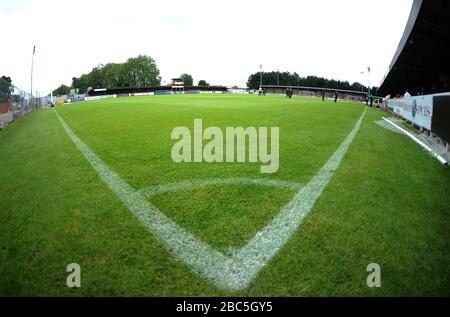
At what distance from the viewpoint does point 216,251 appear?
2.71 m

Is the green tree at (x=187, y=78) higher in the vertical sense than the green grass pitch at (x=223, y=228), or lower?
higher

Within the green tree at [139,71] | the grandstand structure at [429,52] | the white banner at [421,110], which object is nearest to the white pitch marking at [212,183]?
the grandstand structure at [429,52]

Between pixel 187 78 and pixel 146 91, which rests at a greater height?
pixel 187 78

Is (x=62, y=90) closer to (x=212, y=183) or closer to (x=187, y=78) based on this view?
(x=187, y=78)

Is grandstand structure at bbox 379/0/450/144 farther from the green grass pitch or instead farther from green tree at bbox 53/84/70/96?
green tree at bbox 53/84/70/96

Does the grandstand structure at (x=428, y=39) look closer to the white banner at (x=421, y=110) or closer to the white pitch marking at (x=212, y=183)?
the white banner at (x=421, y=110)

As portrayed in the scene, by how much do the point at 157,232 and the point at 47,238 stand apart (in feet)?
3.72

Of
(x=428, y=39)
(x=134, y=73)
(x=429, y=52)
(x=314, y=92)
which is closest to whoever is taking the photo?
(x=428, y=39)

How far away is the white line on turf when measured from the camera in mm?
2436

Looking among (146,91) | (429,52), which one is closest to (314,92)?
(146,91)

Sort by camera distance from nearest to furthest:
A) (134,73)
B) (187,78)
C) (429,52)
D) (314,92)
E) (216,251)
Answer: (216,251) → (429,52) → (314,92) → (134,73) → (187,78)

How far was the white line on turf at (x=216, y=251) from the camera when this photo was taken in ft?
7.99

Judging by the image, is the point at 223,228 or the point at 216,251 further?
the point at 223,228
